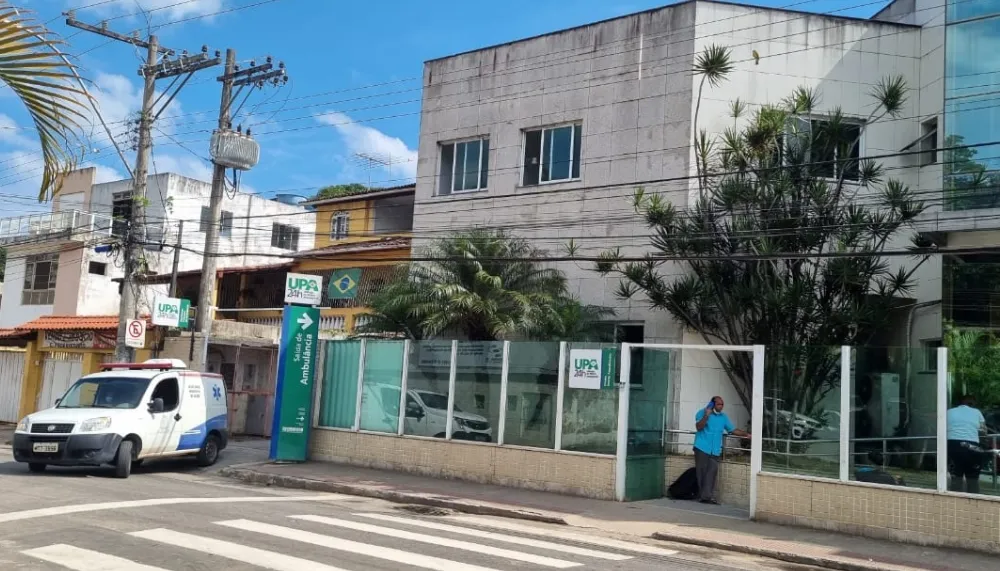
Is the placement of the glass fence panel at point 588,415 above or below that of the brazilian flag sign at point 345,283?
below

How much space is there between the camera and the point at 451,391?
17.0 m

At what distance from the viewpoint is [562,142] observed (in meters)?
20.6

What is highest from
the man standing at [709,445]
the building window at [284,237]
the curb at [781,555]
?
the building window at [284,237]

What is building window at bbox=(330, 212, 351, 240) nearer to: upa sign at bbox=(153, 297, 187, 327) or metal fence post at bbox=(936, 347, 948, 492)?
upa sign at bbox=(153, 297, 187, 327)

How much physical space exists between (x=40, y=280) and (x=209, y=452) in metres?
21.5

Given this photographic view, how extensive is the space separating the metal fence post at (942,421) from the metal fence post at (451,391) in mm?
8396

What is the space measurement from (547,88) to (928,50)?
804cm

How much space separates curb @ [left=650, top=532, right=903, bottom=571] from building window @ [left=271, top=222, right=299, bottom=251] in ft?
96.3

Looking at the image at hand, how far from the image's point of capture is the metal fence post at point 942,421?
37.6 ft

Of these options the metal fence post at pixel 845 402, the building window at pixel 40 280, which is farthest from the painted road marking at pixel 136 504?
the building window at pixel 40 280

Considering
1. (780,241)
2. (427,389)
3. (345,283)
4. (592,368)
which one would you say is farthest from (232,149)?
(780,241)

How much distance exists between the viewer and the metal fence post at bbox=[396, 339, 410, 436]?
17672mm

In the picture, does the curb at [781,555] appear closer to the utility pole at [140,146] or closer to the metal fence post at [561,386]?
the metal fence post at [561,386]

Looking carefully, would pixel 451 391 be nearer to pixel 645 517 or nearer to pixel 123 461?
pixel 645 517
